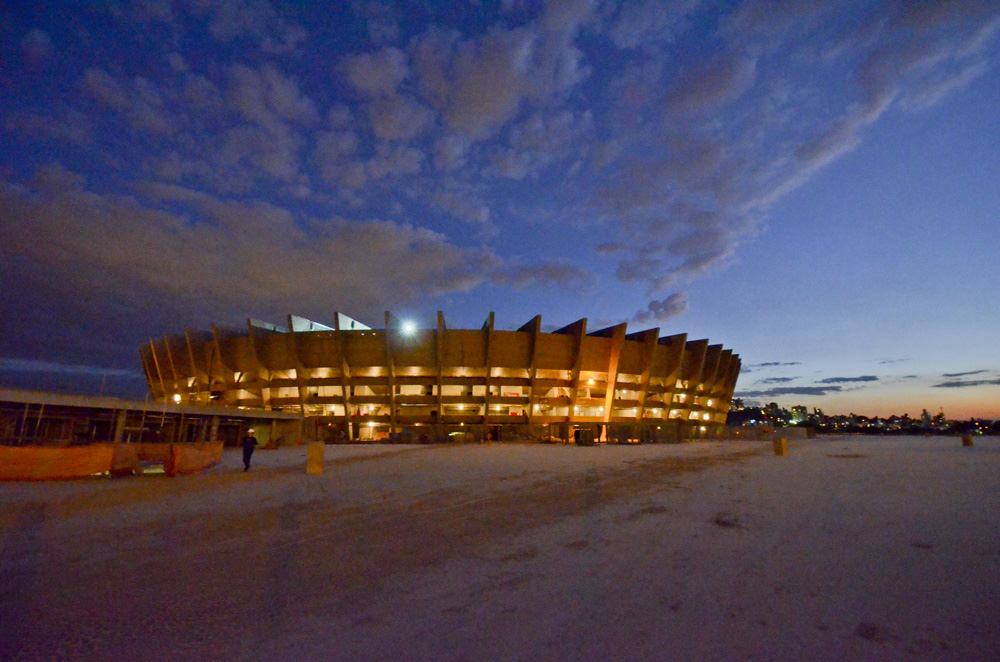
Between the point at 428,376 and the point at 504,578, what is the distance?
47331 mm

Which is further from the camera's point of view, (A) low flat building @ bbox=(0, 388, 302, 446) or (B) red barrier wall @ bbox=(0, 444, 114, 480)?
(A) low flat building @ bbox=(0, 388, 302, 446)

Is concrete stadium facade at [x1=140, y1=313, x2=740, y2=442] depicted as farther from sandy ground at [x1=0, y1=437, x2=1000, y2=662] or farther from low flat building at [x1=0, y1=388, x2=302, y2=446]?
sandy ground at [x1=0, y1=437, x2=1000, y2=662]

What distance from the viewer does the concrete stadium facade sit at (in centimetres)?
4931

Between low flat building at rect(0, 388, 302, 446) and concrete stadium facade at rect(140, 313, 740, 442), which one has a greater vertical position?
concrete stadium facade at rect(140, 313, 740, 442)

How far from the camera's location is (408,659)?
308cm

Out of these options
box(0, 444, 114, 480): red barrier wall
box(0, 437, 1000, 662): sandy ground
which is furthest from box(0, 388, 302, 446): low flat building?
box(0, 437, 1000, 662): sandy ground

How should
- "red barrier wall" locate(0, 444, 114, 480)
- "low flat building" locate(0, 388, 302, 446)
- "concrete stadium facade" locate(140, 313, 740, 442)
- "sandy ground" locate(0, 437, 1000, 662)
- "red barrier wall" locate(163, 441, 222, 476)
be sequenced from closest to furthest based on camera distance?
1. "sandy ground" locate(0, 437, 1000, 662)
2. "red barrier wall" locate(0, 444, 114, 480)
3. "red barrier wall" locate(163, 441, 222, 476)
4. "low flat building" locate(0, 388, 302, 446)
5. "concrete stadium facade" locate(140, 313, 740, 442)

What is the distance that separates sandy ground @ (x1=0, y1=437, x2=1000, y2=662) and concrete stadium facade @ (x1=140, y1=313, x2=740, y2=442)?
37.6 meters

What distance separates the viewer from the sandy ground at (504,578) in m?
3.29

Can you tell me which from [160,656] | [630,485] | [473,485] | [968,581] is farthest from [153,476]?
[968,581]

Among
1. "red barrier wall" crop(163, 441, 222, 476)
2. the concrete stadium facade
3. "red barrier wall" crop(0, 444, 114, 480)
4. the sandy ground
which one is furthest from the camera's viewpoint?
the concrete stadium facade

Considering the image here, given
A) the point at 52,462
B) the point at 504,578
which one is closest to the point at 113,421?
the point at 52,462

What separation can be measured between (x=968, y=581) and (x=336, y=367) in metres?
51.7

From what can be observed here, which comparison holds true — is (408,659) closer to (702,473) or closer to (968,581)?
(968,581)
